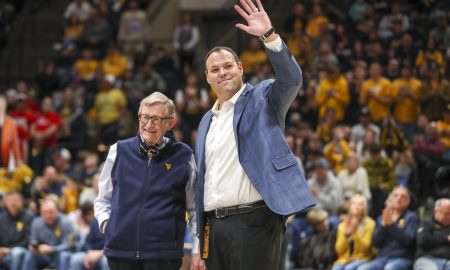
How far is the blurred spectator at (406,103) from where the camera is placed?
1352 centimetres

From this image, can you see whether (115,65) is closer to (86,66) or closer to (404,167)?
(86,66)

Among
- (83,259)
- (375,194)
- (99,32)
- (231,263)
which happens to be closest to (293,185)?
(231,263)

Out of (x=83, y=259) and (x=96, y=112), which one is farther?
(x=96, y=112)

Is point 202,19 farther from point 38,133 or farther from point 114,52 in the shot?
point 38,133

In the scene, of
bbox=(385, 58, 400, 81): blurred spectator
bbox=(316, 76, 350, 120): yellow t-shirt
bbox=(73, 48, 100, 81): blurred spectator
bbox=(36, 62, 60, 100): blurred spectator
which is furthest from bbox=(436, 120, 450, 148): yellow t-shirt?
bbox=(36, 62, 60, 100): blurred spectator

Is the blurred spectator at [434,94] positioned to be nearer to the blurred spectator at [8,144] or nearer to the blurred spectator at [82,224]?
the blurred spectator at [82,224]

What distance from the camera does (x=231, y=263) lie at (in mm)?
5078

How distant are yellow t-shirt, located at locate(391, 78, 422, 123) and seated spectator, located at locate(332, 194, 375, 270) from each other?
12.9 ft

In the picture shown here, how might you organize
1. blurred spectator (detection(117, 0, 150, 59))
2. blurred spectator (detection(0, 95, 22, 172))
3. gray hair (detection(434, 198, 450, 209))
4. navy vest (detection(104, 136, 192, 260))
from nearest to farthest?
navy vest (detection(104, 136, 192, 260)), gray hair (detection(434, 198, 450, 209)), blurred spectator (detection(0, 95, 22, 172)), blurred spectator (detection(117, 0, 150, 59))

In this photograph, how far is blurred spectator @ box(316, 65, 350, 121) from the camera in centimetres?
1406

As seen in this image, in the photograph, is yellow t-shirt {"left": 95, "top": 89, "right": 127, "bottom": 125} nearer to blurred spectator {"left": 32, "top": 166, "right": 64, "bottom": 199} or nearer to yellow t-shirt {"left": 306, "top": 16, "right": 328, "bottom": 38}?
Result: blurred spectator {"left": 32, "top": 166, "right": 64, "bottom": 199}

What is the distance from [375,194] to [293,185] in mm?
6992

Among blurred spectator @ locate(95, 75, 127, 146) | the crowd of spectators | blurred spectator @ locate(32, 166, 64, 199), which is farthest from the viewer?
blurred spectator @ locate(95, 75, 127, 146)

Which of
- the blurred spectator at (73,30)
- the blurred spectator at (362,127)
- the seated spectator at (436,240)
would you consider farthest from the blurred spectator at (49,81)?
the seated spectator at (436,240)
